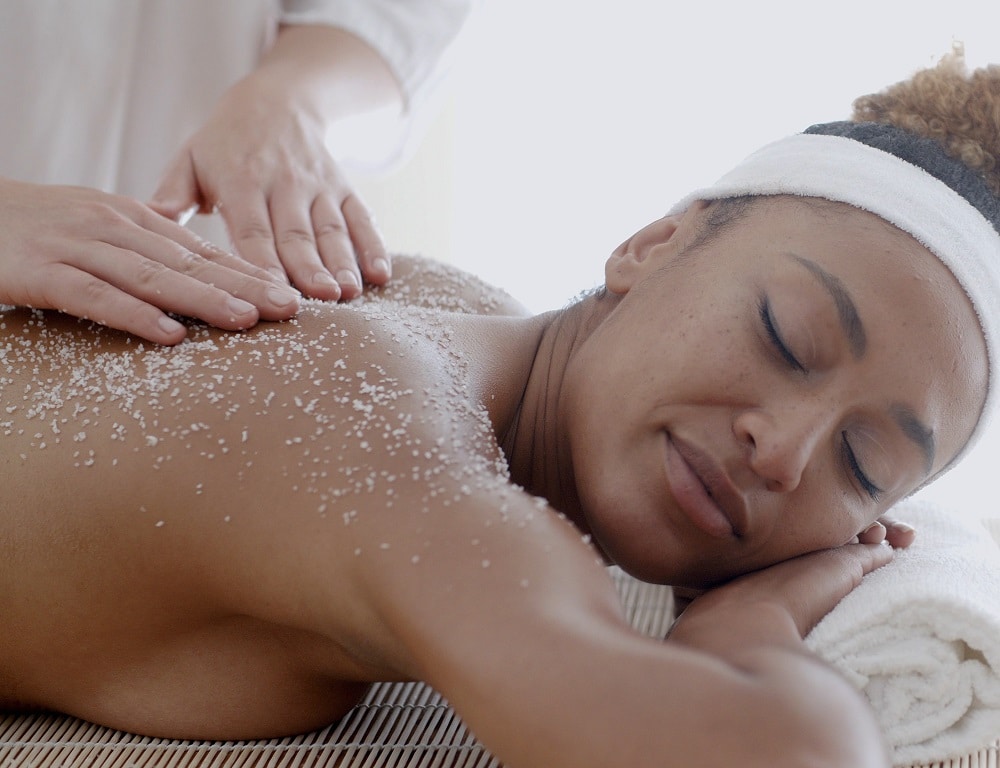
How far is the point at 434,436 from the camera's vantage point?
103 cm

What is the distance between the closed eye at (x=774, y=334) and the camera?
1.17 metres

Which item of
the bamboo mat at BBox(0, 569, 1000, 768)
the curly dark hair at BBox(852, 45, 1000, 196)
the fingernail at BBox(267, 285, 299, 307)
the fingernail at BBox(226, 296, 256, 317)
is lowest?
the bamboo mat at BBox(0, 569, 1000, 768)

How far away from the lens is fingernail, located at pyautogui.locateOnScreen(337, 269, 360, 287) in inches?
60.4

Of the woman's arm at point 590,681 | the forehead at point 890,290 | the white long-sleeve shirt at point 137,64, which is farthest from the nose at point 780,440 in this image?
the white long-sleeve shirt at point 137,64

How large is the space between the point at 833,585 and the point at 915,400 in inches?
8.7

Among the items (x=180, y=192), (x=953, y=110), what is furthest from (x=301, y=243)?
(x=953, y=110)

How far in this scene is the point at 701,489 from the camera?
1.16 metres

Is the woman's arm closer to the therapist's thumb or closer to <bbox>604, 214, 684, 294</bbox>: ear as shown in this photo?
<bbox>604, 214, 684, 294</bbox>: ear

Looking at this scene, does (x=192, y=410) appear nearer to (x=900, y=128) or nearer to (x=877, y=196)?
(x=877, y=196)

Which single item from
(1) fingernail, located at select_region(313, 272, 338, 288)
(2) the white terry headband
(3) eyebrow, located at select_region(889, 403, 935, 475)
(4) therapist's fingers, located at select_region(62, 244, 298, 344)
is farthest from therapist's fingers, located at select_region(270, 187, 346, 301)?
(3) eyebrow, located at select_region(889, 403, 935, 475)

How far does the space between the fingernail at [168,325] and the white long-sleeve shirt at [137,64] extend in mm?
1041

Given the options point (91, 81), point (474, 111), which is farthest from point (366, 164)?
point (474, 111)

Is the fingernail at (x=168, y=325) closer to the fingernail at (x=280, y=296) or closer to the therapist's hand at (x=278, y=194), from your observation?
the fingernail at (x=280, y=296)

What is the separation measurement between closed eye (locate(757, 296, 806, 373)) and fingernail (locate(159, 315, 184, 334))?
63 centimetres
